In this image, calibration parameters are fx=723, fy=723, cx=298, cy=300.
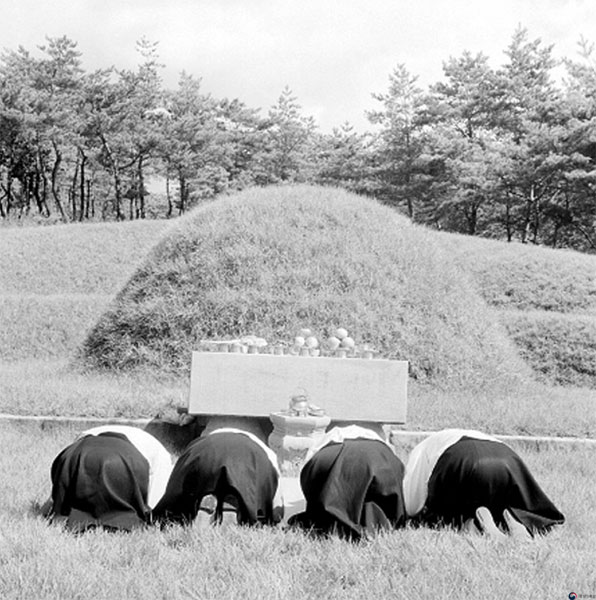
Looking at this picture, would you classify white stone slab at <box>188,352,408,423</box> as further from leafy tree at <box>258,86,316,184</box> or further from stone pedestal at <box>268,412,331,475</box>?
leafy tree at <box>258,86,316,184</box>

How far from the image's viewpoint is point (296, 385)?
6117mm

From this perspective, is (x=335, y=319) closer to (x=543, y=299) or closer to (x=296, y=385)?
(x=296, y=385)

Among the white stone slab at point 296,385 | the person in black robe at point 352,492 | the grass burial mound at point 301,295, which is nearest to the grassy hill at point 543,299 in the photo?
the grass burial mound at point 301,295

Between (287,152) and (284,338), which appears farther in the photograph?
(287,152)

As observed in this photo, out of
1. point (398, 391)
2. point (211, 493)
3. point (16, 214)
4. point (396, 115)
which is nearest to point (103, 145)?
point (16, 214)

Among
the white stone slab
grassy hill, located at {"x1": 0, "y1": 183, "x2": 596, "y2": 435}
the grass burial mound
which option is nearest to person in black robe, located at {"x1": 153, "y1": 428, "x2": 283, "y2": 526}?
the white stone slab

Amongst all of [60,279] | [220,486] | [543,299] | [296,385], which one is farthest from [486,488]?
[60,279]

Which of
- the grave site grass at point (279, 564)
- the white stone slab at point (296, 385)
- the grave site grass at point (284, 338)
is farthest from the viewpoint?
the white stone slab at point (296, 385)

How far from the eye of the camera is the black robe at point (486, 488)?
3271 mm

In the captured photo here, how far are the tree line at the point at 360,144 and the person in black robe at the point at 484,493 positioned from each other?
2085cm

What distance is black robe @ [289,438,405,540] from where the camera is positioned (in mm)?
3273

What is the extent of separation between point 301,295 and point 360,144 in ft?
74.2

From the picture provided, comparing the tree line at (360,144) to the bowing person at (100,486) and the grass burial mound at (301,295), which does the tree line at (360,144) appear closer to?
the grass burial mound at (301,295)

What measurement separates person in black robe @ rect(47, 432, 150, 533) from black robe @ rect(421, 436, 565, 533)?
1.40 m
